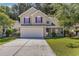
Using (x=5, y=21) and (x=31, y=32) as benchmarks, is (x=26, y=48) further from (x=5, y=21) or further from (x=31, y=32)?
(x=5, y=21)

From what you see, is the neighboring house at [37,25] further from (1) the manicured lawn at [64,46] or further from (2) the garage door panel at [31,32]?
(1) the manicured lawn at [64,46]

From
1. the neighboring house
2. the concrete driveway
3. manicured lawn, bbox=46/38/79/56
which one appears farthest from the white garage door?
manicured lawn, bbox=46/38/79/56

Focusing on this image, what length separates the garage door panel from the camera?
10812mm

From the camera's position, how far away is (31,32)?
10.9 m

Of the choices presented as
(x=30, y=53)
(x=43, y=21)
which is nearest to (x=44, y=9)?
(x=43, y=21)

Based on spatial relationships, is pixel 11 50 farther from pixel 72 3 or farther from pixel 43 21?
pixel 72 3

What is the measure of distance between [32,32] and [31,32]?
45mm

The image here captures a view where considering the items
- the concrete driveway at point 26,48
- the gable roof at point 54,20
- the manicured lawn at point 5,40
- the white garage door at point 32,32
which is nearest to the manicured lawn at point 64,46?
the concrete driveway at point 26,48

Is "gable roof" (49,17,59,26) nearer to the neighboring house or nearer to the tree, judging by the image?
the neighboring house

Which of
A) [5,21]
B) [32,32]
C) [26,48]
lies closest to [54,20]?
[32,32]

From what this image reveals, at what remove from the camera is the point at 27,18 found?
429 inches

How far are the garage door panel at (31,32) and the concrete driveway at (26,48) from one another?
261 millimetres

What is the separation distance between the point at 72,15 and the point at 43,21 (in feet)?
3.18

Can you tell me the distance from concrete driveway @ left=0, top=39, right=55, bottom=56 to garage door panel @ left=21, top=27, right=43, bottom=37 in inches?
10.3
